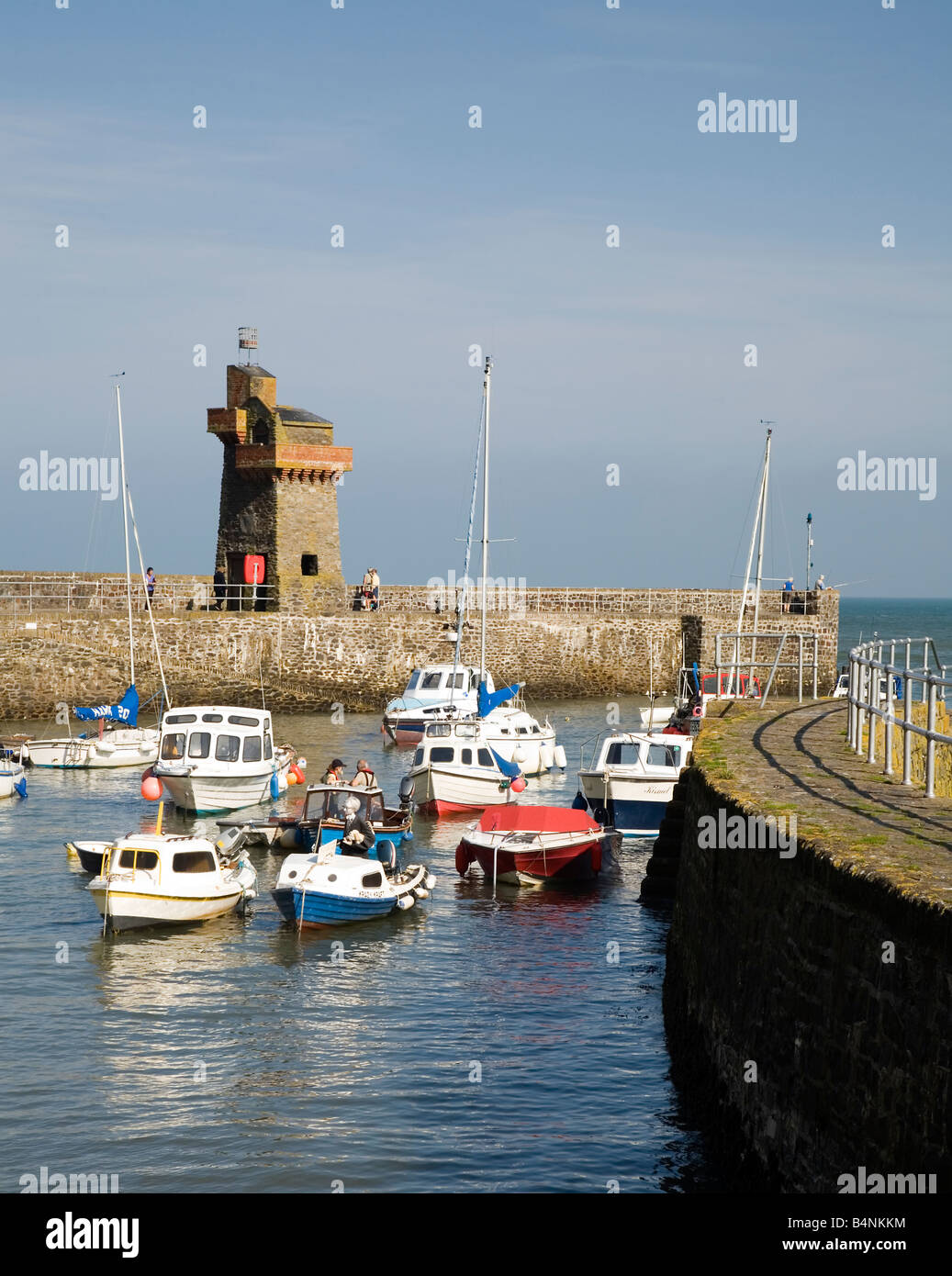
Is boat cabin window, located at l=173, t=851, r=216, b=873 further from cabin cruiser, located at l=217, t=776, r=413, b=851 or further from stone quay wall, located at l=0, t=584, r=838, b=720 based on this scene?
stone quay wall, located at l=0, t=584, r=838, b=720

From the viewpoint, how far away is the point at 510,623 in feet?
212

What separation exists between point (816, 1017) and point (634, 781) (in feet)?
63.2

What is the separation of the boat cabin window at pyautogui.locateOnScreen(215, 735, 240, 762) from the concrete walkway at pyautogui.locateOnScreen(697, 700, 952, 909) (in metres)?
14.2

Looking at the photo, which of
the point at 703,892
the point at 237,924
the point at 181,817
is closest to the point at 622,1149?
the point at 703,892

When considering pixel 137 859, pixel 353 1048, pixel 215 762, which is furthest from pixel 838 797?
pixel 215 762

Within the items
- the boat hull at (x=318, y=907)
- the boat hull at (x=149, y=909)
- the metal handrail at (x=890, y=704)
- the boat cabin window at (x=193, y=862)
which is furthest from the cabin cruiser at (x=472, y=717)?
the metal handrail at (x=890, y=704)

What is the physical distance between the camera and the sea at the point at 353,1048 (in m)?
14.3

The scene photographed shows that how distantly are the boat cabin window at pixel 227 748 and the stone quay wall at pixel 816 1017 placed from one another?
19.7 metres

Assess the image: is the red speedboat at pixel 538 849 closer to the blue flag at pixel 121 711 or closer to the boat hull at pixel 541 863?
the boat hull at pixel 541 863

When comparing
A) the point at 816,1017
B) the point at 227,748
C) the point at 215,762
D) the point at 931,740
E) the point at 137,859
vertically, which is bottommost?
the point at 137,859

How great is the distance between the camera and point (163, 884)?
22906 mm

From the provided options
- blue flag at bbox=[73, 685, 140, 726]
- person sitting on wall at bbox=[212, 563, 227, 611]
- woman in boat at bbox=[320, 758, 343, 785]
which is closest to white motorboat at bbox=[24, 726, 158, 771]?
→ blue flag at bbox=[73, 685, 140, 726]

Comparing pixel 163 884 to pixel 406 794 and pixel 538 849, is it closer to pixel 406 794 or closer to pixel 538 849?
pixel 538 849
